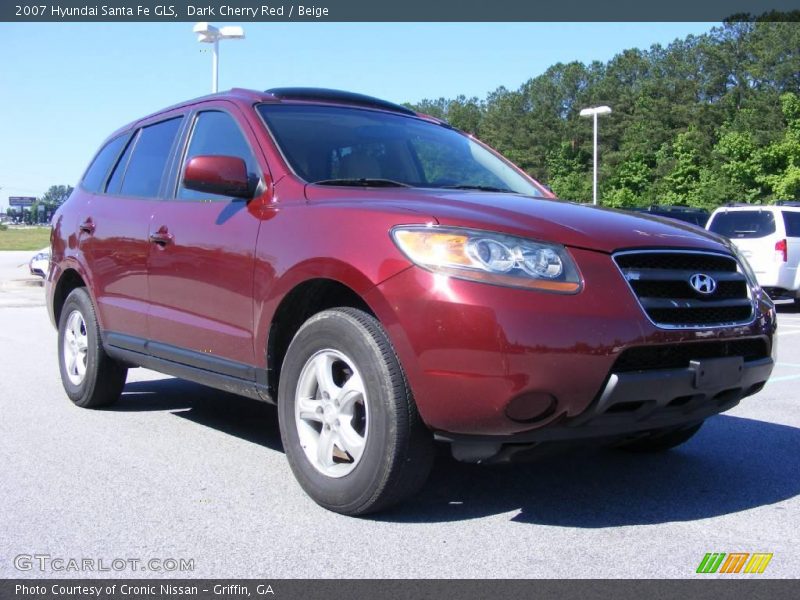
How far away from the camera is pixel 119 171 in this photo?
5730 millimetres

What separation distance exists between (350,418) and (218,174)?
133 cm

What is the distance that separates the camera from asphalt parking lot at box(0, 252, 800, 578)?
3121 mm

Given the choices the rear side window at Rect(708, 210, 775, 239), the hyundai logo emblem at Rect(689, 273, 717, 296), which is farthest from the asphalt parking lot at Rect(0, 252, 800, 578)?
the rear side window at Rect(708, 210, 775, 239)

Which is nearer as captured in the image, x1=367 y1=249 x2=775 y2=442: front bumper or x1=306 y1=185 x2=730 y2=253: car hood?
x1=367 y1=249 x2=775 y2=442: front bumper

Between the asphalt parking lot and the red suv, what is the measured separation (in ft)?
0.85

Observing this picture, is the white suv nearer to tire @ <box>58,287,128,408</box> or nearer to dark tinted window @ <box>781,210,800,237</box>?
dark tinted window @ <box>781,210,800,237</box>

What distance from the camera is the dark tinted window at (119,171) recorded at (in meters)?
5.67

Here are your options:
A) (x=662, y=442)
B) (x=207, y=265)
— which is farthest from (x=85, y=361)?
(x=662, y=442)

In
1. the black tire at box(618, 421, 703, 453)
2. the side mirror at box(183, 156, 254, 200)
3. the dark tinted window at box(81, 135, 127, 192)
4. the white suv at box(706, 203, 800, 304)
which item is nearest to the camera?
the side mirror at box(183, 156, 254, 200)

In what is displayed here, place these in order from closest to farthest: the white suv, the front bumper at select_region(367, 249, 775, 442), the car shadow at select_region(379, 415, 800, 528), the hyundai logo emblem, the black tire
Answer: the front bumper at select_region(367, 249, 775, 442) < the hyundai logo emblem < the car shadow at select_region(379, 415, 800, 528) < the black tire < the white suv

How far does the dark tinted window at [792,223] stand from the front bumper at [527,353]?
12.8m

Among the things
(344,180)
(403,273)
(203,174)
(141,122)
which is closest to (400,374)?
(403,273)

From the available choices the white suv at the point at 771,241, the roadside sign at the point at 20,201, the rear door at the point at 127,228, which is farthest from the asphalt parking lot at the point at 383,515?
the roadside sign at the point at 20,201

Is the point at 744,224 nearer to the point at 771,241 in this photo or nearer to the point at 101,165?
the point at 771,241
